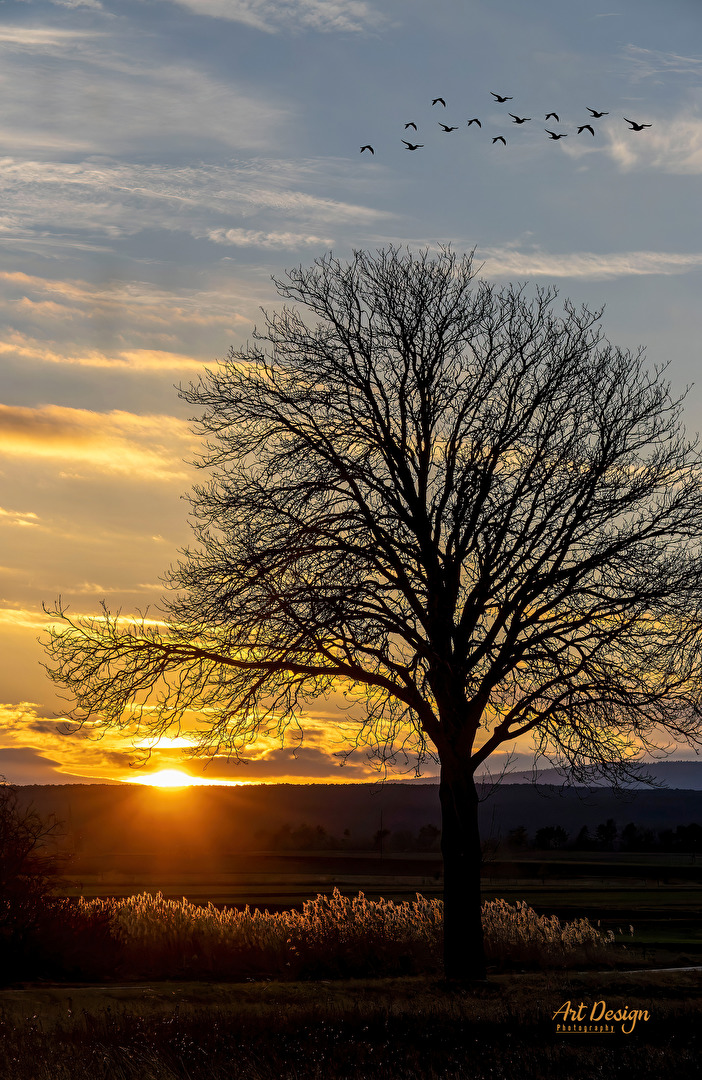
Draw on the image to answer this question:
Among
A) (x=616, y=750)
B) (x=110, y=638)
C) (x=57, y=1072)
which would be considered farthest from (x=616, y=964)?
(x=57, y=1072)

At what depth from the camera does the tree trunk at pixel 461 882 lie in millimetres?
17562

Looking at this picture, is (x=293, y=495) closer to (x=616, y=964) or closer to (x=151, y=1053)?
(x=151, y=1053)

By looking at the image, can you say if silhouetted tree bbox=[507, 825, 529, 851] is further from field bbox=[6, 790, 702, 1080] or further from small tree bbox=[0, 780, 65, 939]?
small tree bbox=[0, 780, 65, 939]

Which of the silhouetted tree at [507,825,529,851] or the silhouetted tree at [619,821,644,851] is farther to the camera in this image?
the silhouetted tree at [619,821,644,851]

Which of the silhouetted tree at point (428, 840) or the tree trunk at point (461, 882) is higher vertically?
the tree trunk at point (461, 882)

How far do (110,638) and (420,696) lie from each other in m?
5.37

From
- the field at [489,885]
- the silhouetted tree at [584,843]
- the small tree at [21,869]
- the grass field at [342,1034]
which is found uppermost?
the small tree at [21,869]

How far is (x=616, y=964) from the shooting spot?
2283 centimetres

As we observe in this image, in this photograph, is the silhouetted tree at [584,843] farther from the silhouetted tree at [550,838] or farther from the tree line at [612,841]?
the silhouetted tree at [550,838]

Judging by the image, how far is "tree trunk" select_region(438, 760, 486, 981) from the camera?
17.6m

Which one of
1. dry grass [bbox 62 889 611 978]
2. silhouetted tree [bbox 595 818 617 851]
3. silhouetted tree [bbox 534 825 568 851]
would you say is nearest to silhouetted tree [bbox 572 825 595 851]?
silhouetted tree [bbox 595 818 617 851]

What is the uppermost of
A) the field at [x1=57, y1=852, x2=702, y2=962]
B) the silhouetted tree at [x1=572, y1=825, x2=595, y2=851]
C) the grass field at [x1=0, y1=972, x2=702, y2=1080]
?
the grass field at [x1=0, y1=972, x2=702, y2=1080]

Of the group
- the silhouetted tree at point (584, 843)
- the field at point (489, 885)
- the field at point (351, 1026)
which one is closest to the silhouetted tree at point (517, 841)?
the silhouetted tree at point (584, 843)

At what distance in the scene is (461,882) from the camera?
17672mm
